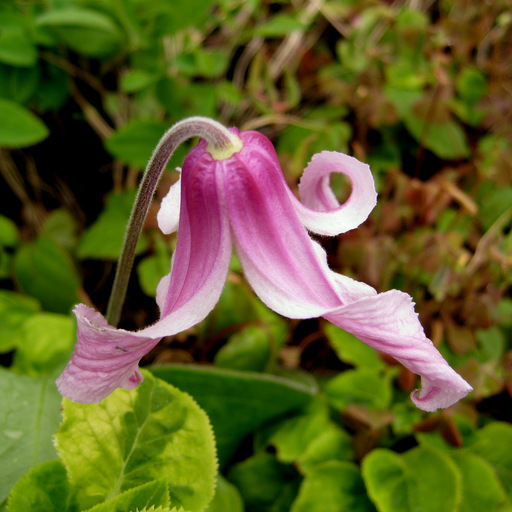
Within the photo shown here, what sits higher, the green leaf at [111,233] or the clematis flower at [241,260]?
the clematis flower at [241,260]

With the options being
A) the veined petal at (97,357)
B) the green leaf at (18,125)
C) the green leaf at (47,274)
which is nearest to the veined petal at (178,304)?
the veined petal at (97,357)

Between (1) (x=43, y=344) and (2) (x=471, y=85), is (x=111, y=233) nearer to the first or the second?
(1) (x=43, y=344)

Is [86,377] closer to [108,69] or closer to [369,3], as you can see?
[108,69]

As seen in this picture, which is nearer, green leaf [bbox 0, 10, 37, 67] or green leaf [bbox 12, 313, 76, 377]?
green leaf [bbox 12, 313, 76, 377]

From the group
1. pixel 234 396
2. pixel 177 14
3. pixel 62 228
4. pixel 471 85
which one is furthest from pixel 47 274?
pixel 471 85

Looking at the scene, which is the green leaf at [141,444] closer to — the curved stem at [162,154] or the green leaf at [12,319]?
the curved stem at [162,154]

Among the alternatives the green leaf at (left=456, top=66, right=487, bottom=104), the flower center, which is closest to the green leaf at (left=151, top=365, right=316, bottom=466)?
the flower center

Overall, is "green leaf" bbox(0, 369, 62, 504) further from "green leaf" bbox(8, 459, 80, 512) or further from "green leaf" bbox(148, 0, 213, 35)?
"green leaf" bbox(148, 0, 213, 35)
